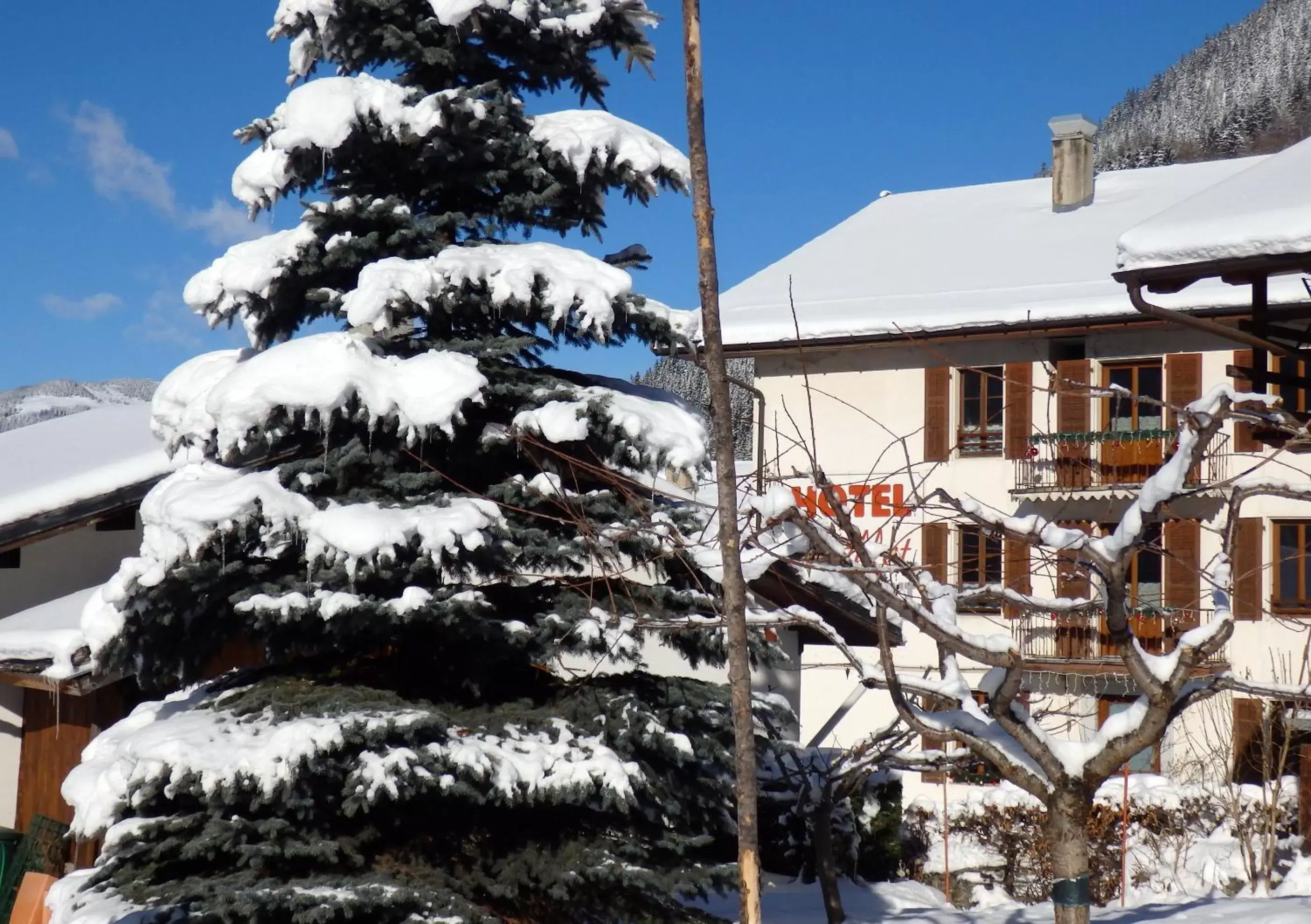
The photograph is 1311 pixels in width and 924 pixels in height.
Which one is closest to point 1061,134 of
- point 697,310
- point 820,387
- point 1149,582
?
point 820,387

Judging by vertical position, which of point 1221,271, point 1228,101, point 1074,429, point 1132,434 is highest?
point 1228,101

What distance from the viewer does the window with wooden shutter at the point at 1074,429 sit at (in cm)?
2272

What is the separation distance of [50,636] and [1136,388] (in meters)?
17.8

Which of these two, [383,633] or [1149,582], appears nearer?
[383,633]

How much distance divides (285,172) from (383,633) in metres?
2.73

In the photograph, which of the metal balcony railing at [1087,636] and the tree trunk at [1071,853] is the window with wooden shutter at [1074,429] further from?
the tree trunk at [1071,853]

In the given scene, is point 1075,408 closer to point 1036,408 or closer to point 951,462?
point 1036,408

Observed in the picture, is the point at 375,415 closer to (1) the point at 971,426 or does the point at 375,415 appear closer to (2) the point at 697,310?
(2) the point at 697,310

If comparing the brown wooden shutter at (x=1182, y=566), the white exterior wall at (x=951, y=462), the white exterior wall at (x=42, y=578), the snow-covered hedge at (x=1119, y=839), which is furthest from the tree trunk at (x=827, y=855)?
→ the brown wooden shutter at (x=1182, y=566)

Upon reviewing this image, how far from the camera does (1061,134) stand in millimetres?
27734

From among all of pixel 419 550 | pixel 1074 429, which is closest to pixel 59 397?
pixel 1074 429

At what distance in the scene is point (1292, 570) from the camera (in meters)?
22.4

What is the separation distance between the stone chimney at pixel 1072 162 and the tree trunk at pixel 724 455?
2399 centimetres

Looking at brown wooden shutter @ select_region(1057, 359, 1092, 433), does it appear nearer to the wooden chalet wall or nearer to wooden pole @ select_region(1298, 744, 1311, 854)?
wooden pole @ select_region(1298, 744, 1311, 854)
